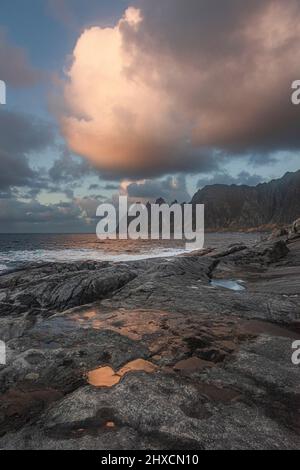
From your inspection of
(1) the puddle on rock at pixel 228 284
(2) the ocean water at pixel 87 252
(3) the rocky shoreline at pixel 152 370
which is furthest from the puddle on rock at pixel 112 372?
(2) the ocean water at pixel 87 252

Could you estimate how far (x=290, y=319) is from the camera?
1131 centimetres

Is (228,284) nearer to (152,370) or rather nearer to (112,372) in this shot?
(152,370)

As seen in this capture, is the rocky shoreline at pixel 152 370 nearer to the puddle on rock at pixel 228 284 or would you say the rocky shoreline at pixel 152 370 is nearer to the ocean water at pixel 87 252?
the puddle on rock at pixel 228 284

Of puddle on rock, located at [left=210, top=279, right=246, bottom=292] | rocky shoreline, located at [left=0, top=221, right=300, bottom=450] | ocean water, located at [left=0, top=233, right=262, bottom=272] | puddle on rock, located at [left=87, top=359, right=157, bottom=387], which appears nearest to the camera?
rocky shoreline, located at [left=0, top=221, right=300, bottom=450]

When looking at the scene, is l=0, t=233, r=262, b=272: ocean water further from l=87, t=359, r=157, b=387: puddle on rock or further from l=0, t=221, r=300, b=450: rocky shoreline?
l=87, t=359, r=157, b=387: puddle on rock

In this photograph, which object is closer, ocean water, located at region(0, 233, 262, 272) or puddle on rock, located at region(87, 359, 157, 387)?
puddle on rock, located at region(87, 359, 157, 387)

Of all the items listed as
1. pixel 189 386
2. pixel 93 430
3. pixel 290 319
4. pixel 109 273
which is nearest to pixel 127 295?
pixel 109 273

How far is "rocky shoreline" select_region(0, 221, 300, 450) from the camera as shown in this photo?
4967 millimetres

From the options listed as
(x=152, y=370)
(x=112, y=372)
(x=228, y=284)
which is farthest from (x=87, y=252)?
(x=152, y=370)

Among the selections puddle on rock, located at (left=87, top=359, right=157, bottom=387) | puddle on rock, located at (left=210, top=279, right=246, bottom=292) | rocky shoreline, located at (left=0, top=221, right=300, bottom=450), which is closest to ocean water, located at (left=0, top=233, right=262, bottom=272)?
puddle on rock, located at (left=210, top=279, right=246, bottom=292)

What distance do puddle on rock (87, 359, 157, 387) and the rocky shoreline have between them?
0.16 ft
